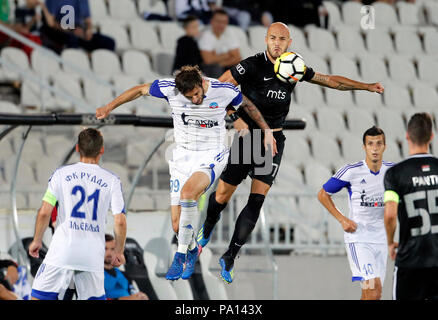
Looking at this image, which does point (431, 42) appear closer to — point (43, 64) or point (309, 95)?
point (309, 95)

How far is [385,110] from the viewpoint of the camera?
16.2m

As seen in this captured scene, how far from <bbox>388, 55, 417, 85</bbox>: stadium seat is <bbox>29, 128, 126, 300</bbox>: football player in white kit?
31.6 ft

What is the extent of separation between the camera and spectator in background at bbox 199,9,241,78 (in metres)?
14.8

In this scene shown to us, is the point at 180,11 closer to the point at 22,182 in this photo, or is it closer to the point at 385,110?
the point at 385,110

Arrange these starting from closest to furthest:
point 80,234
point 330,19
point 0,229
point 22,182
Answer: point 80,234 < point 0,229 < point 22,182 < point 330,19

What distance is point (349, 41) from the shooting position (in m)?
17.3

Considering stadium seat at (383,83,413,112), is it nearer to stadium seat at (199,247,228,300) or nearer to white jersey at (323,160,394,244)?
stadium seat at (199,247,228,300)

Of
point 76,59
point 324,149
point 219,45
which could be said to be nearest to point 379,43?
point 324,149

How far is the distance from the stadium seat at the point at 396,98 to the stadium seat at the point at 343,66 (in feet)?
1.91

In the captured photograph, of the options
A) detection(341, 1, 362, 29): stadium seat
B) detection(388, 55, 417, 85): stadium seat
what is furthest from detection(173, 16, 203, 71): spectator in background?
detection(388, 55, 417, 85): stadium seat

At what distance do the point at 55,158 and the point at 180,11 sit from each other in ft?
15.7

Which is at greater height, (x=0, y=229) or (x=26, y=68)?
(x=26, y=68)
